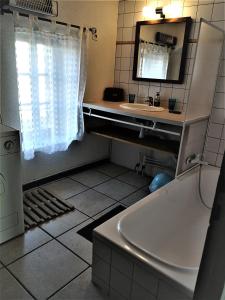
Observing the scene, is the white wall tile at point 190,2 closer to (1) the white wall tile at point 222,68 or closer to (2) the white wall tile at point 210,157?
(1) the white wall tile at point 222,68

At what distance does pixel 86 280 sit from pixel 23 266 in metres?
0.44

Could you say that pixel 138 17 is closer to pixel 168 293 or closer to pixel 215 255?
pixel 168 293

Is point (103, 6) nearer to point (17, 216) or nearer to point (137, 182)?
point (137, 182)

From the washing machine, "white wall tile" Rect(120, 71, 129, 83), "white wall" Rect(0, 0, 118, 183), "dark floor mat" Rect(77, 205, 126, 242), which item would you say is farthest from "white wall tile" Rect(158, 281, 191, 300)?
"white wall tile" Rect(120, 71, 129, 83)

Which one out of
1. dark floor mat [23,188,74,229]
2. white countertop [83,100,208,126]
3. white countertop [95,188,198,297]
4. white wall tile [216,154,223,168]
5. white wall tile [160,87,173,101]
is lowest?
dark floor mat [23,188,74,229]

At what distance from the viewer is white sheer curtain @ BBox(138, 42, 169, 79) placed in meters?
2.63

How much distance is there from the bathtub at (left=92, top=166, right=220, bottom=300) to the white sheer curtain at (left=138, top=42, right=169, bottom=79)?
1.18m

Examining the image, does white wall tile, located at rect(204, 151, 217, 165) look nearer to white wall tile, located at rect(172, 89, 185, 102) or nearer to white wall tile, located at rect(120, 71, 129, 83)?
white wall tile, located at rect(172, 89, 185, 102)

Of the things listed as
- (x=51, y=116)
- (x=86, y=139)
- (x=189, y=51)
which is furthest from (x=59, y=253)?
(x=189, y=51)

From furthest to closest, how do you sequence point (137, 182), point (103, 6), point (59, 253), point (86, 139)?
point (86, 139), point (137, 182), point (103, 6), point (59, 253)

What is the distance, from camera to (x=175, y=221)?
76.2 inches

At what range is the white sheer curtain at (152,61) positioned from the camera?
263 centimetres

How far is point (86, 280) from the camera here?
1.54 meters

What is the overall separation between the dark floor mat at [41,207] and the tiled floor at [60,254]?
A: 0.21ft
